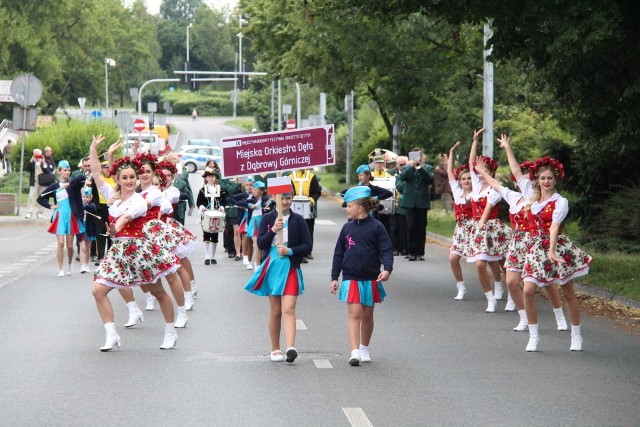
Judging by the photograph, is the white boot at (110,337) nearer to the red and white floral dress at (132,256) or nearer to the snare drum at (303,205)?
the red and white floral dress at (132,256)

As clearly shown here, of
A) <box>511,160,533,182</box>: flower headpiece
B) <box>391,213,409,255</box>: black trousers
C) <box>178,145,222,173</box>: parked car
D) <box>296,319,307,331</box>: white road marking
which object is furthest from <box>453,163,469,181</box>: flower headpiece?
<box>178,145,222,173</box>: parked car

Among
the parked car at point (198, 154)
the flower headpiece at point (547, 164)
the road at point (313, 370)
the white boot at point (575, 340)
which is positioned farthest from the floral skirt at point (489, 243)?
the parked car at point (198, 154)

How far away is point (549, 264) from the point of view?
1259 centimetres

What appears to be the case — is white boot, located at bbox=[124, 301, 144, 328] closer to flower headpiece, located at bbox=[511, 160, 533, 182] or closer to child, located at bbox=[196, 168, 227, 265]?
flower headpiece, located at bbox=[511, 160, 533, 182]

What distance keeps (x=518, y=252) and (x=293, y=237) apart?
2.47 metres

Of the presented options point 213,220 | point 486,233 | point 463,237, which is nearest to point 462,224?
point 463,237

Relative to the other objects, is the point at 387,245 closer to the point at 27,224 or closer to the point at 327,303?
the point at 327,303

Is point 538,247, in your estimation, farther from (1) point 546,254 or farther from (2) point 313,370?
(2) point 313,370

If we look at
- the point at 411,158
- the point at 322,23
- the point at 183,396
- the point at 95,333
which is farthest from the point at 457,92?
the point at 183,396

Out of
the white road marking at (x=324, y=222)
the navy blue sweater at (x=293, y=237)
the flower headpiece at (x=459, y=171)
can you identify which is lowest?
the white road marking at (x=324, y=222)

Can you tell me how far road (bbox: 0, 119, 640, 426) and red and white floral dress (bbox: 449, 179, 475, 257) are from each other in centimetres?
70

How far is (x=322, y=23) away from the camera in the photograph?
26703mm

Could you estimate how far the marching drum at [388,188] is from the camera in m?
24.3

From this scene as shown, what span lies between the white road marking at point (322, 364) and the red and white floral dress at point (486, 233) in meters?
4.69
